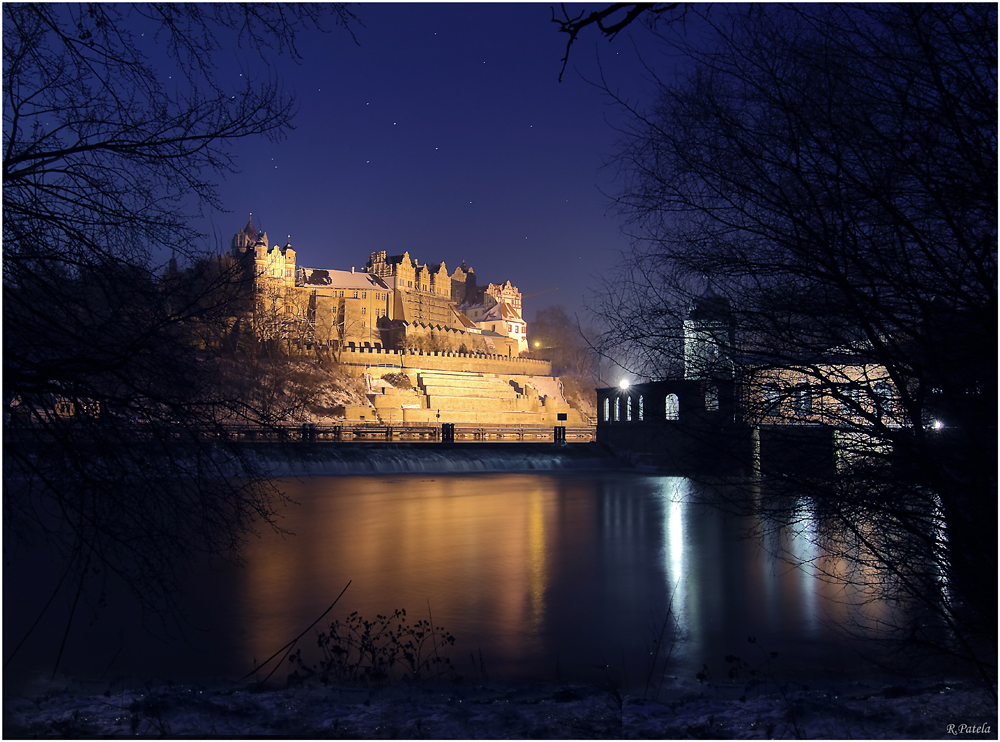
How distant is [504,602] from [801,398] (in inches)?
275

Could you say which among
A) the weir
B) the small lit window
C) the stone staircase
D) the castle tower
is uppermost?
the stone staircase

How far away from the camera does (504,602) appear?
1026 centimetres

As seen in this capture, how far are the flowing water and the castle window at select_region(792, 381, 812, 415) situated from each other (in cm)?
68

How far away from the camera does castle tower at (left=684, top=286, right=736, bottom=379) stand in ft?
13.7

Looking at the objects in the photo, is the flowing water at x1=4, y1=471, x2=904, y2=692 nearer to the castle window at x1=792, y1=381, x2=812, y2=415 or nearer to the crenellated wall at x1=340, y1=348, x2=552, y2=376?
the castle window at x1=792, y1=381, x2=812, y2=415

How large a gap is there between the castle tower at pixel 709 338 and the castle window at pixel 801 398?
341mm

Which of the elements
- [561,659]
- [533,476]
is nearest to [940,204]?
[561,659]

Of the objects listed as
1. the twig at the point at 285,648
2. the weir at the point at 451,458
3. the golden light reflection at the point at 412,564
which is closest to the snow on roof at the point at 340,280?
the weir at the point at 451,458

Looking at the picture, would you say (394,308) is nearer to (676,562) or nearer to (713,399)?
(676,562)

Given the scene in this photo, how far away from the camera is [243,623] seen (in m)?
8.57

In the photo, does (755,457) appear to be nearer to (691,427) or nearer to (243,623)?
(691,427)

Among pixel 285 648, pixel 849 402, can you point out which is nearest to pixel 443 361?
pixel 285 648

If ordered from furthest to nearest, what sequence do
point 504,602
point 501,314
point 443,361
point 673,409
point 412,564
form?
point 501,314 → point 443,361 → point 412,564 → point 504,602 → point 673,409

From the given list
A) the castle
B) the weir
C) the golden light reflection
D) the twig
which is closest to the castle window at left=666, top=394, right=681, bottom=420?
the golden light reflection
